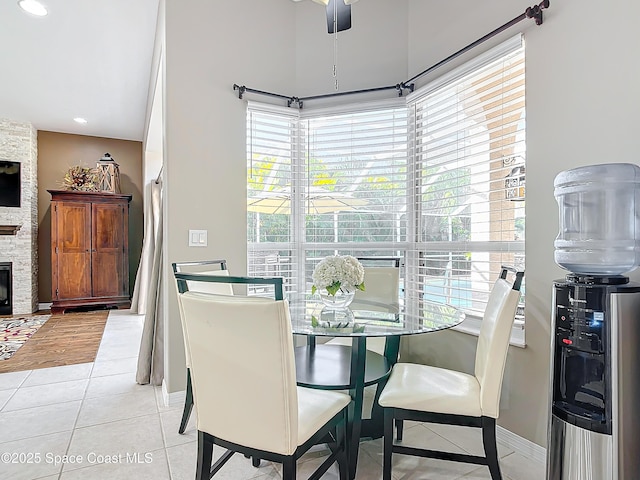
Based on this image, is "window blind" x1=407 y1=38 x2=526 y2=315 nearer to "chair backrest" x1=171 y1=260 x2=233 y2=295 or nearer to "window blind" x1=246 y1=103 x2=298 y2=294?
"window blind" x1=246 y1=103 x2=298 y2=294

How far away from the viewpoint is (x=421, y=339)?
9.95 ft

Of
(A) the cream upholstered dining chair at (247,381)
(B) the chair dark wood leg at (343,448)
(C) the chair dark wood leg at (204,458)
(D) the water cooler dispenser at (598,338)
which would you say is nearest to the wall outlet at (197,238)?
(A) the cream upholstered dining chair at (247,381)

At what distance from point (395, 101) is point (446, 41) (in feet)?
1.89

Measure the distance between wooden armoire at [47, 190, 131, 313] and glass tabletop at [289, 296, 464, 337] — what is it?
17.8 feet

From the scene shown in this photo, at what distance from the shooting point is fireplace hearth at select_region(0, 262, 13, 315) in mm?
6109

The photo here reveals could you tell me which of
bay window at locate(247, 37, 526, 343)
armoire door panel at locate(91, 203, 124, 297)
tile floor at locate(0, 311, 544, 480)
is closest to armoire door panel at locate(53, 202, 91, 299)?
armoire door panel at locate(91, 203, 124, 297)

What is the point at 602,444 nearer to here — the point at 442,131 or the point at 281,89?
the point at 442,131

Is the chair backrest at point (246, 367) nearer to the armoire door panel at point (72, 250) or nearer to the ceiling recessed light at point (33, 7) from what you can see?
the ceiling recessed light at point (33, 7)

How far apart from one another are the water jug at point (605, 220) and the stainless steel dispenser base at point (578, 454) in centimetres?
59

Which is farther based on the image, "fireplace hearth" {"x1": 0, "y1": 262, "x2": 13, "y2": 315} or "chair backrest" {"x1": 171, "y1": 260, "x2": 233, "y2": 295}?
"fireplace hearth" {"x1": 0, "y1": 262, "x2": 13, "y2": 315}

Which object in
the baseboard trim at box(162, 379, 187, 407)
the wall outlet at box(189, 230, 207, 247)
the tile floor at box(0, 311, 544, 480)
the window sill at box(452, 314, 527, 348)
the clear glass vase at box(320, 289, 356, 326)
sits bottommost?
the tile floor at box(0, 311, 544, 480)

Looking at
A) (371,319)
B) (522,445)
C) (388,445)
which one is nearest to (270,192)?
(371,319)

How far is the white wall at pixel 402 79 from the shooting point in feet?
5.92

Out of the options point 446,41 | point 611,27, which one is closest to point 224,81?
point 446,41
